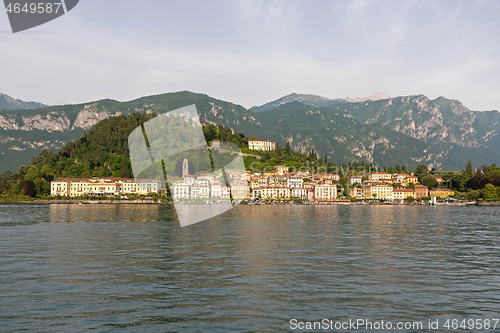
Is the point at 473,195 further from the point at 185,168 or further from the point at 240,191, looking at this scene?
the point at 185,168

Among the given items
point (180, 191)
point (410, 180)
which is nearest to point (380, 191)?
point (410, 180)

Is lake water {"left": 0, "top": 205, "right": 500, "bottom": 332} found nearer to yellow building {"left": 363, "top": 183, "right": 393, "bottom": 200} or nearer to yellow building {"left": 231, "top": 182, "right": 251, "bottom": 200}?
yellow building {"left": 231, "top": 182, "right": 251, "bottom": 200}

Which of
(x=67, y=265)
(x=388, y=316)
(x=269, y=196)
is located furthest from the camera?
(x=269, y=196)

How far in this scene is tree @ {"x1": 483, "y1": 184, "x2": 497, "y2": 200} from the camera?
449ft

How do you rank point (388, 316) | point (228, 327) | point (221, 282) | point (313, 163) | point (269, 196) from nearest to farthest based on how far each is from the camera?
point (228, 327), point (388, 316), point (221, 282), point (269, 196), point (313, 163)

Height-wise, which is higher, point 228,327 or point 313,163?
point 313,163

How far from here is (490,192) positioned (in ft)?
451

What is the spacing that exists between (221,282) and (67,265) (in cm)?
849

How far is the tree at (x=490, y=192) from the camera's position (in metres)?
137

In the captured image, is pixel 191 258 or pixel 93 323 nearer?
pixel 93 323

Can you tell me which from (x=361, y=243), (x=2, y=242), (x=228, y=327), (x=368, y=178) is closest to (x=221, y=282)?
(x=228, y=327)

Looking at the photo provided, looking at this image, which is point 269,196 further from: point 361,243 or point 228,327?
point 228,327

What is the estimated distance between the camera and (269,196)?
15500cm

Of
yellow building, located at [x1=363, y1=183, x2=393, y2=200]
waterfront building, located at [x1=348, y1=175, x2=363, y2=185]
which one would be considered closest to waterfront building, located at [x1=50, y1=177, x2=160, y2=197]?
waterfront building, located at [x1=348, y1=175, x2=363, y2=185]
